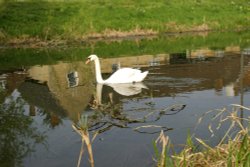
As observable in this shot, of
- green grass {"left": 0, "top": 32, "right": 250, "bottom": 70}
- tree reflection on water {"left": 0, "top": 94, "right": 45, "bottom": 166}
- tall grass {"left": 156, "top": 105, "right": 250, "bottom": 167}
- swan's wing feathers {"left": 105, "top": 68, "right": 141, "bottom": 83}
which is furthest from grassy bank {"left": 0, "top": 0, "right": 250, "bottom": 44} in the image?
tall grass {"left": 156, "top": 105, "right": 250, "bottom": 167}

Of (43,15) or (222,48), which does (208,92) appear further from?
(43,15)

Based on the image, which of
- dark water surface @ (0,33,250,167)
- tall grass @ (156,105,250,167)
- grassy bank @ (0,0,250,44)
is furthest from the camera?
grassy bank @ (0,0,250,44)

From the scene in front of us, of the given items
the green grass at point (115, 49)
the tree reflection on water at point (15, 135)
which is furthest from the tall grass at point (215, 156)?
the green grass at point (115, 49)

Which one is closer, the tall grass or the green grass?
the tall grass

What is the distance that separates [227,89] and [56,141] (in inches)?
287

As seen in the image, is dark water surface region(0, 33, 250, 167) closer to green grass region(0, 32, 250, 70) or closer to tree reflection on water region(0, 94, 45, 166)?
tree reflection on water region(0, 94, 45, 166)

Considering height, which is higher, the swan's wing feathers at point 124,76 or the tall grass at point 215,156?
the swan's wing feathers at point 124,76

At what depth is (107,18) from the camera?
40781 millimetres

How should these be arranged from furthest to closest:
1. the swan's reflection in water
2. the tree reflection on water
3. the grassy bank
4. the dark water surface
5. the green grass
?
1. the grassy bank
2. the green grass
3. the swan's reflection in water
4. the dark water surface
5. the tree reflection on water

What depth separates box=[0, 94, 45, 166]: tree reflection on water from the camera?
10172mm

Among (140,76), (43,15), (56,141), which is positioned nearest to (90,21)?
(43,15)

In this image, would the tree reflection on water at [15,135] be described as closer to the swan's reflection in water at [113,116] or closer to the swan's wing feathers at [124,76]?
the swan's reflection in water at [113,116]

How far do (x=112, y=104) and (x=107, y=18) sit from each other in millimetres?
27410

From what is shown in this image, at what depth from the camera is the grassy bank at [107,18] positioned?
120 ft
